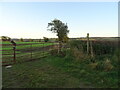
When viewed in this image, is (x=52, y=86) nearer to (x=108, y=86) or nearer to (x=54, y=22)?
(x=108, y=86)

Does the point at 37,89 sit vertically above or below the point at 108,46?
below

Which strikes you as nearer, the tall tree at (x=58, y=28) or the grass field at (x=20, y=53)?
the grass field at (x=20, y=53)

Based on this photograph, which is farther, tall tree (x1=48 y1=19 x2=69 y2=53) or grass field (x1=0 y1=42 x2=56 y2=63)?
tall tree (x1=48 y1=19 x2=69 y2=53)

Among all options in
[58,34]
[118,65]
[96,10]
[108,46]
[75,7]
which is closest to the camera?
[118,65]

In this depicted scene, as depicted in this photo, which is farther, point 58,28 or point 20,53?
point 58,28

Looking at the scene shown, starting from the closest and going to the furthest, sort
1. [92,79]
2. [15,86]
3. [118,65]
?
[15,86]
[92,79]
[118,65]

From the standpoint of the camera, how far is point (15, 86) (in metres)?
2.45

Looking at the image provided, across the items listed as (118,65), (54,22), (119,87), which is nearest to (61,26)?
(54,22)

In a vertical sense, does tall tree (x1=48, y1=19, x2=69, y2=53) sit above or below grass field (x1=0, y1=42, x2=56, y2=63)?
above

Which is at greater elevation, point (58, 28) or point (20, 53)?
point (58, 28)

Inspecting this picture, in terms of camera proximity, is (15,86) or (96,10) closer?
(15,86)

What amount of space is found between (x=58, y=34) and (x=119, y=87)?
1911cm

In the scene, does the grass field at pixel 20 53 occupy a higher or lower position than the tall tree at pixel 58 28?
lower

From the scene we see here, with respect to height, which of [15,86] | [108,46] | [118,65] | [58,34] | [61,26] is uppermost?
[61,26]
